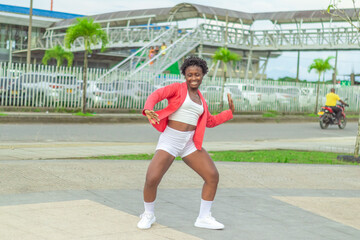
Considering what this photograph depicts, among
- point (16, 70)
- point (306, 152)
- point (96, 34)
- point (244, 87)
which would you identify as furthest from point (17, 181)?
point (244, 87)

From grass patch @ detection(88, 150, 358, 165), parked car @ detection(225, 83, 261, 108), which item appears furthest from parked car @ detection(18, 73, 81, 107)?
grass patch @ detection(88, 150, 358, 165)

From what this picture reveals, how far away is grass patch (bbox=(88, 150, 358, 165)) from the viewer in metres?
10.3

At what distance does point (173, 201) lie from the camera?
6332mm

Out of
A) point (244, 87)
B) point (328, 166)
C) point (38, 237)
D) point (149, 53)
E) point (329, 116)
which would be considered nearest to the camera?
point (38, 237)

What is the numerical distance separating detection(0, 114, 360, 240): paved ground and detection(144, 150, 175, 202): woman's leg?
326 mm

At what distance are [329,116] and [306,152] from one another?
34.2 feet

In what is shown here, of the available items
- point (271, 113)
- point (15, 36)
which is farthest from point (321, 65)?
point (15, 36)

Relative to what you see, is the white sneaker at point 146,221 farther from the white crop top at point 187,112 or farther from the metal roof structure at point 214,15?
the metal roof structure at point 214,15

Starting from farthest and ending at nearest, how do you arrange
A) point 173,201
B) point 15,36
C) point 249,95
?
point 15,36, point 249,95, point 173,201

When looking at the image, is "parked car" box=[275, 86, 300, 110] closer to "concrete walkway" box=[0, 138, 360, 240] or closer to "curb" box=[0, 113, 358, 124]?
"curb" box=[0, 113, 358, 124]

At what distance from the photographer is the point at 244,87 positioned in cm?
3023

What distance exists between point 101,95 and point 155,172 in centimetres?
1975

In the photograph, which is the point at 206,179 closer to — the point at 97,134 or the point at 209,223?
the point at 209,223

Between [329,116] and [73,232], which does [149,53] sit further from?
[73,232]
